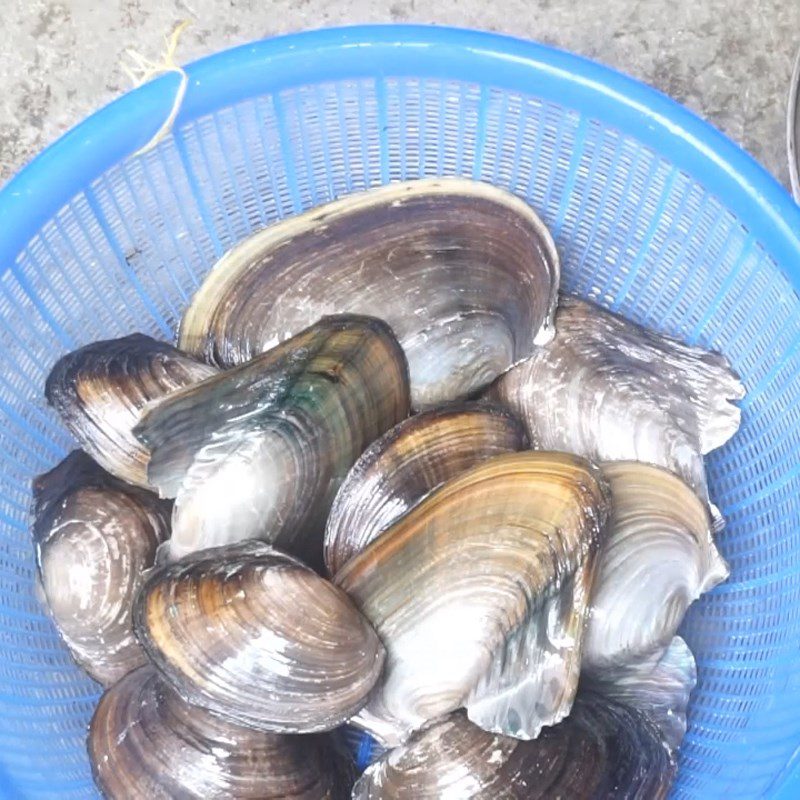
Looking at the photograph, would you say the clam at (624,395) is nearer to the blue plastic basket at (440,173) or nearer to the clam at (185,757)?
the blue plastic basket at (440,173)

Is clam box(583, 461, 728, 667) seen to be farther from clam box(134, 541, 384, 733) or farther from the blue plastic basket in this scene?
clam box(134, 541, 384, 733)

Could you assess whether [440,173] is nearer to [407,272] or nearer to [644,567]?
[407,272]

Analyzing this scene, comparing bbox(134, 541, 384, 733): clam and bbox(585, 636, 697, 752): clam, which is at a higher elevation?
bbox(134, 541, 384, 733): clam

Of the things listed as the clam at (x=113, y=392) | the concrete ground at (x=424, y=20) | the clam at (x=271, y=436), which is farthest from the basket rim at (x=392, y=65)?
the concrete ground at (x=424, y=20)

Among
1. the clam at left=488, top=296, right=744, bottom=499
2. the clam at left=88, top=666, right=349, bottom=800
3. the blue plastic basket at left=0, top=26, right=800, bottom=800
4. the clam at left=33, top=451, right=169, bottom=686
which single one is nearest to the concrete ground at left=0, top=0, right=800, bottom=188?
the blue plastic basket at left=0, top=26, right=800, bottom=800

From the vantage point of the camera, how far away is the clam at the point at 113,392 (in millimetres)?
1148

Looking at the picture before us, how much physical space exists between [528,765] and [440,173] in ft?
Answer: 2.57

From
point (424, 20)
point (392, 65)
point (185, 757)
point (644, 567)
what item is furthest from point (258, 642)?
point (424, 20)

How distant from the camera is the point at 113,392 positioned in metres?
1.15

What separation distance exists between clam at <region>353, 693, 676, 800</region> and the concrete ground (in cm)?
116

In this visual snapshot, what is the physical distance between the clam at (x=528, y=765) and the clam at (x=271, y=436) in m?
0.29

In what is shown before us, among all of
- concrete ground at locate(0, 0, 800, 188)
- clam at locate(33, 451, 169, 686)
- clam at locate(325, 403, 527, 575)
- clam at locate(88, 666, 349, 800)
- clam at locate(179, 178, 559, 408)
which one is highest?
concrete ground at locate(0, 0, 800, 188)

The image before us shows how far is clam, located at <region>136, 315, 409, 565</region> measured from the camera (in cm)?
108

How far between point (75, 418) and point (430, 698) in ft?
1.76
